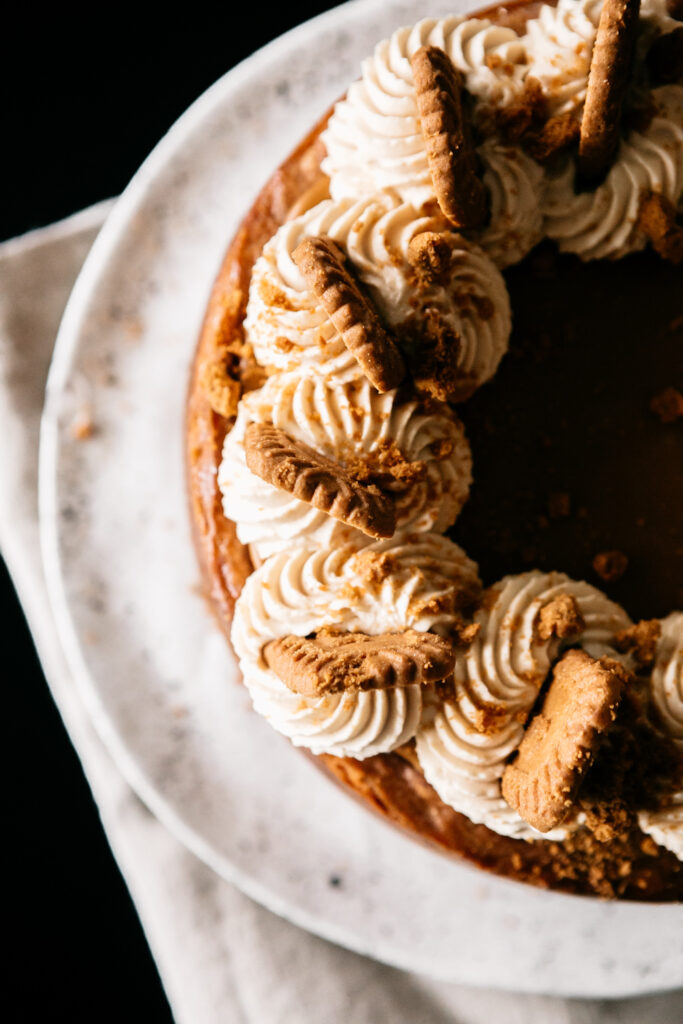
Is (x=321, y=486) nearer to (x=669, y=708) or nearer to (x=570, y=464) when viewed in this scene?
(x=570, y=464)

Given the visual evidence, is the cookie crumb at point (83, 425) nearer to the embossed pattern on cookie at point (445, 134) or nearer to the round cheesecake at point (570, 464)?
the round cheesecake at point (570, 464)

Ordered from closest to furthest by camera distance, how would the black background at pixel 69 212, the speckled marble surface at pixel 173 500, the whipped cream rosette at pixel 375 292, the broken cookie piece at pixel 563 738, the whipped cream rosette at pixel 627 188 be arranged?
the broken cookie piece at pixel 563 738 < the whipped cream rosette at pixel 375 292 < the whipped cream rosette at pixel 627 188 < the speckled marble surface at pixel 173 500 < the black background at pixel 69 212

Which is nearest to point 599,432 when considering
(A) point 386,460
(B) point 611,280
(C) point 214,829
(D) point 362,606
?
(B) point 611,280

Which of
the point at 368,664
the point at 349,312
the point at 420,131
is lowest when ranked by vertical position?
the point at 368,664

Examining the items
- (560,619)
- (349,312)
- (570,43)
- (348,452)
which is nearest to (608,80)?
(570,43)

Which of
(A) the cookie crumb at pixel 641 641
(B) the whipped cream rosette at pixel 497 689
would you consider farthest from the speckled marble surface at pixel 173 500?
(A) the cookie crumb at pixel 641 641

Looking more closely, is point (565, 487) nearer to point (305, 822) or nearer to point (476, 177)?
point (476, 177)
